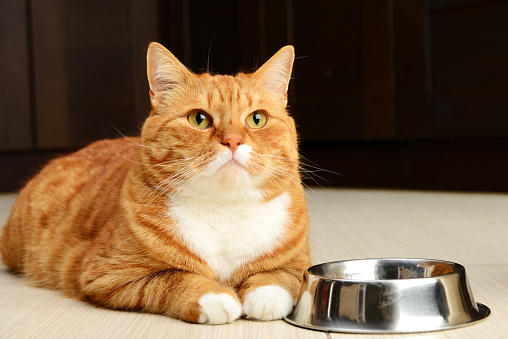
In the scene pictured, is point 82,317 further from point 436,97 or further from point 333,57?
point 333,57

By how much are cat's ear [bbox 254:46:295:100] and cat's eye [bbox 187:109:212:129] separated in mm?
196

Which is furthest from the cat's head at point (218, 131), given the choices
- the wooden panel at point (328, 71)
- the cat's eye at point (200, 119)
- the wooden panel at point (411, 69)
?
the wooden panel at point (328, 71)

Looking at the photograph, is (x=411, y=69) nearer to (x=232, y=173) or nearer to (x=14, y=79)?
(x=14, y=79)

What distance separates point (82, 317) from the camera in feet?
4.21

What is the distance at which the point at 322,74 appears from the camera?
4.04 m

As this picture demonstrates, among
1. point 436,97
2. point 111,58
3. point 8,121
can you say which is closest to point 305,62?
point 436,97

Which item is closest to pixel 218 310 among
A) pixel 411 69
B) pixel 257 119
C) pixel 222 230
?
pixel 222 230

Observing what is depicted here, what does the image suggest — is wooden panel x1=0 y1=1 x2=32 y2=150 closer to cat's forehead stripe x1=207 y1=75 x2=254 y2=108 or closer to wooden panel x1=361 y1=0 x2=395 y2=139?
wooden panel x1=361 y1=0 x2=395 y2=139

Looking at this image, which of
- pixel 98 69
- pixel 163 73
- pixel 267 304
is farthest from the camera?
pixel 98 69

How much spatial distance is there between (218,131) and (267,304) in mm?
363

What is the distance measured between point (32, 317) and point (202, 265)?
0.36m

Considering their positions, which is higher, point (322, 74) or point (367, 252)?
point (322, 74)

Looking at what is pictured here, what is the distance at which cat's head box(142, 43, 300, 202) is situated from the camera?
4.24 ft

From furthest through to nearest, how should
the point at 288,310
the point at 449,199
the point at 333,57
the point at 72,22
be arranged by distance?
the point at 72,22 < the point at 333,57 < the point at 449,199 < the point at 288,310
